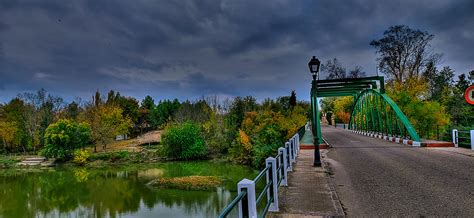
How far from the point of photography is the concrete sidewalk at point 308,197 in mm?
5845

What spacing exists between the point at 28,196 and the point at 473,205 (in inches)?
1224

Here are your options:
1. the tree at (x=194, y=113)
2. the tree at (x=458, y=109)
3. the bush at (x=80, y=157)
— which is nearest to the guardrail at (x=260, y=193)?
the tree at (x=458, y=109)

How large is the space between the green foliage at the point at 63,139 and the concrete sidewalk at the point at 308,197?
153 feet

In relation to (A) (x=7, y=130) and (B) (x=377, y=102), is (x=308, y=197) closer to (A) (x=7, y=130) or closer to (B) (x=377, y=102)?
(B) (x=377, y=102)

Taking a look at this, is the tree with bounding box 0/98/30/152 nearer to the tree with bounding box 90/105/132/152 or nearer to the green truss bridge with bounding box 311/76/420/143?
the tree with bounding box 90/105/132/152

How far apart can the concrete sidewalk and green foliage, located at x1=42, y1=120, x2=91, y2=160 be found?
4650cm

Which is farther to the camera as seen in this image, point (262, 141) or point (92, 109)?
point (92, 109)

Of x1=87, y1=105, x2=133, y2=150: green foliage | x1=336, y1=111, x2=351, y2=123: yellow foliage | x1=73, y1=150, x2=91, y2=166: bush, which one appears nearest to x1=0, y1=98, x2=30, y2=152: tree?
x1=87, y1=105, x2=133, y2=150: green foliage

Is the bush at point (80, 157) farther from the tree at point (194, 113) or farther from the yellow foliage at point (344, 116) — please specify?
the yellow foliage at point (344, 116)

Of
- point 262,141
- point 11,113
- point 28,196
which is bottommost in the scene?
point 28,196

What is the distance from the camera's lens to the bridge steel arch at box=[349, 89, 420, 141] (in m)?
20.6

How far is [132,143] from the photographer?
66.4 meters

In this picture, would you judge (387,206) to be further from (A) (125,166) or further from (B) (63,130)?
(B) (63,130)

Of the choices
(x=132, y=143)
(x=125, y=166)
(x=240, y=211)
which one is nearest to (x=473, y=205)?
(x=240, y=211)
